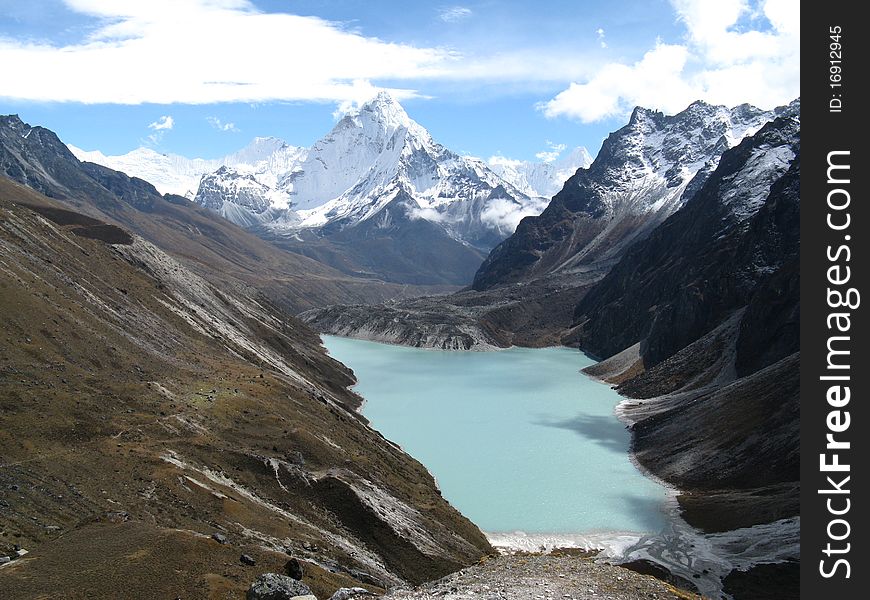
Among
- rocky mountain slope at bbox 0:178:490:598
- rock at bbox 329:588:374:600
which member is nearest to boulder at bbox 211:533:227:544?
rocky mountain slope at bbox 0:178:490:598

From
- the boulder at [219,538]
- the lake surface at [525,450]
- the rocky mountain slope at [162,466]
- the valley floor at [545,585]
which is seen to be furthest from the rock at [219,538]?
the lake surface at [525,450]

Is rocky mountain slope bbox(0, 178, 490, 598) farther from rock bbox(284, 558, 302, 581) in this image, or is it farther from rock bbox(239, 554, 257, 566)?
rock bbox(284, 558, 302, 581)

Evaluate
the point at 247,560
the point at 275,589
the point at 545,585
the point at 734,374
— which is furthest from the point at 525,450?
the point at 275,589

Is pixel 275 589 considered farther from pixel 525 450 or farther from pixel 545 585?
pixel 525 450

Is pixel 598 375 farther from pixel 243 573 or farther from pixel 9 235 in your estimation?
pixel 243 573

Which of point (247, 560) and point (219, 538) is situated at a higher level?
point (219, 538)

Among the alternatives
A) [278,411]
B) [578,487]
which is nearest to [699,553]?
[578,487]
